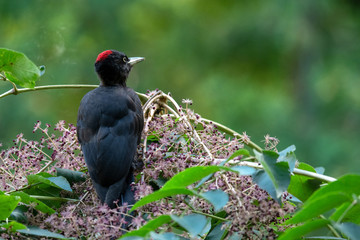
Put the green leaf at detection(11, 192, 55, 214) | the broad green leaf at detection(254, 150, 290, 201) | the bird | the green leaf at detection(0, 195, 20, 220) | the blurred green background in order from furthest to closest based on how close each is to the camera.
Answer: the blurred green background, the bird, the green leaf at detection(11, 192, 55, 214), the green leaf at detection(0, 195, 20, 220), the broad green leaf at detection(254, 150, 290, 201)

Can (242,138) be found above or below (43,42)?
below

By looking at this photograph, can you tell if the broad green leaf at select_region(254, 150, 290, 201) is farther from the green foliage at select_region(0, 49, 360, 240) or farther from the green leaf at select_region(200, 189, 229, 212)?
the green leaf at select_region(200, 189, 229, 212)

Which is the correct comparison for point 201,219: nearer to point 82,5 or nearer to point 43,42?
point 43,42

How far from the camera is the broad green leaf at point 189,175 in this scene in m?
0.95

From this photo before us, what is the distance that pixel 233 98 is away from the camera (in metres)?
6.90

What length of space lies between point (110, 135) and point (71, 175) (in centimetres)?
39

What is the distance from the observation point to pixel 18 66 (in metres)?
1.38

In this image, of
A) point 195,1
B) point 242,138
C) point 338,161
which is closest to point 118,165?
point 242,138

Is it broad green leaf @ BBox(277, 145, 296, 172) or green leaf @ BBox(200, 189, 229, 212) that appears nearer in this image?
green leaf @ BBox(200, 189, 229, 212)

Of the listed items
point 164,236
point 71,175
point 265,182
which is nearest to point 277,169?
point 265,182

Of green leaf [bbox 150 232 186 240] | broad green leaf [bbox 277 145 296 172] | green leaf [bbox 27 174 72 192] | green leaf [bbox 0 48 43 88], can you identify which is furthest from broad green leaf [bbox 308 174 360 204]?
green leaf [bbox 0 48 43 88]

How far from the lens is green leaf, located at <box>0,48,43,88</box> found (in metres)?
1.35

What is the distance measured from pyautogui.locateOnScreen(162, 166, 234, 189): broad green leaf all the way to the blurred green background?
485 cm

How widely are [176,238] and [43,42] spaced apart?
5.94 metres
